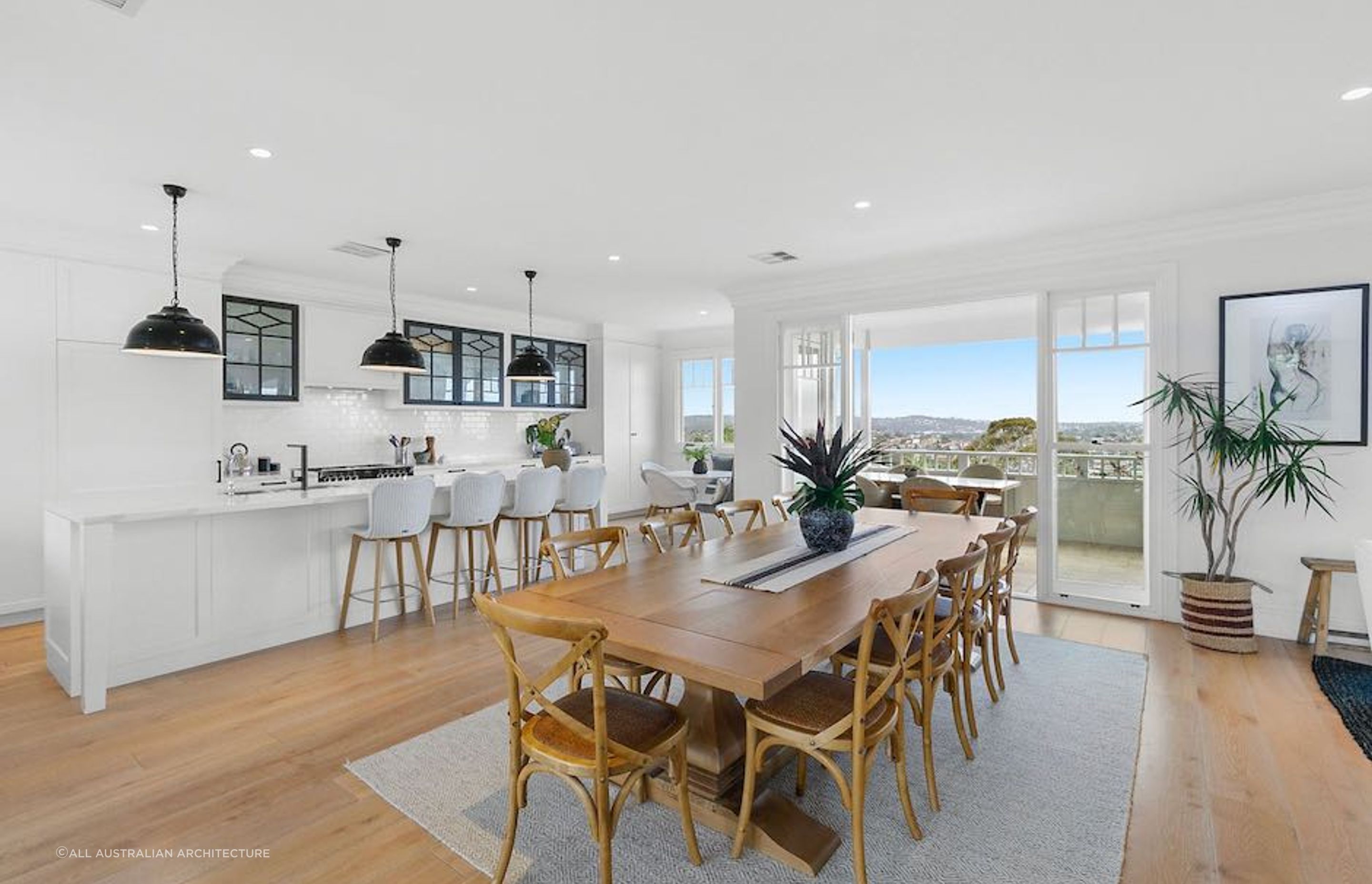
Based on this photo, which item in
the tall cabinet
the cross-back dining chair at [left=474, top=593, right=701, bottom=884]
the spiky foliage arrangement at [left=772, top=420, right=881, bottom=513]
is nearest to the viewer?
the cross-back dining chair at [left=474, top=593, right=701, bottom=884]

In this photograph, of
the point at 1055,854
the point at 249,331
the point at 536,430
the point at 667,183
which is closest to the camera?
the point at 1055,854

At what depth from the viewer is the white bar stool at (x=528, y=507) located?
4.91 meters

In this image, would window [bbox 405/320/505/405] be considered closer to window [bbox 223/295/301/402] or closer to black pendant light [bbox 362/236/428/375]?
window [bbox 223/295/301/402]

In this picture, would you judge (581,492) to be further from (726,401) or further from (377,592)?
(726,401)

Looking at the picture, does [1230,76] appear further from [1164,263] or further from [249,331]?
[249,331]

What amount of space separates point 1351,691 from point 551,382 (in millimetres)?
7195

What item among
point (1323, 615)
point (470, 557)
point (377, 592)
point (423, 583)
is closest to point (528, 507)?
point (470, 557)

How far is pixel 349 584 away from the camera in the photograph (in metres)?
4.17

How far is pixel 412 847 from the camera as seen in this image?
6.84ft

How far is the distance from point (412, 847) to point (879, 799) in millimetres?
1554

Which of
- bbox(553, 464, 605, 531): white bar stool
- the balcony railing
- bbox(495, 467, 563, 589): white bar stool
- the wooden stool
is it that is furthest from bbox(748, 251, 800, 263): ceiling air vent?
the wooden stool

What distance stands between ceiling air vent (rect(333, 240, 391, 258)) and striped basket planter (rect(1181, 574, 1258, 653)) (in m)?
5.84

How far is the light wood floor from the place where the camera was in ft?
6.63

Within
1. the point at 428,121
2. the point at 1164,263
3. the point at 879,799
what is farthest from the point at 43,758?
the point at 1164,263
